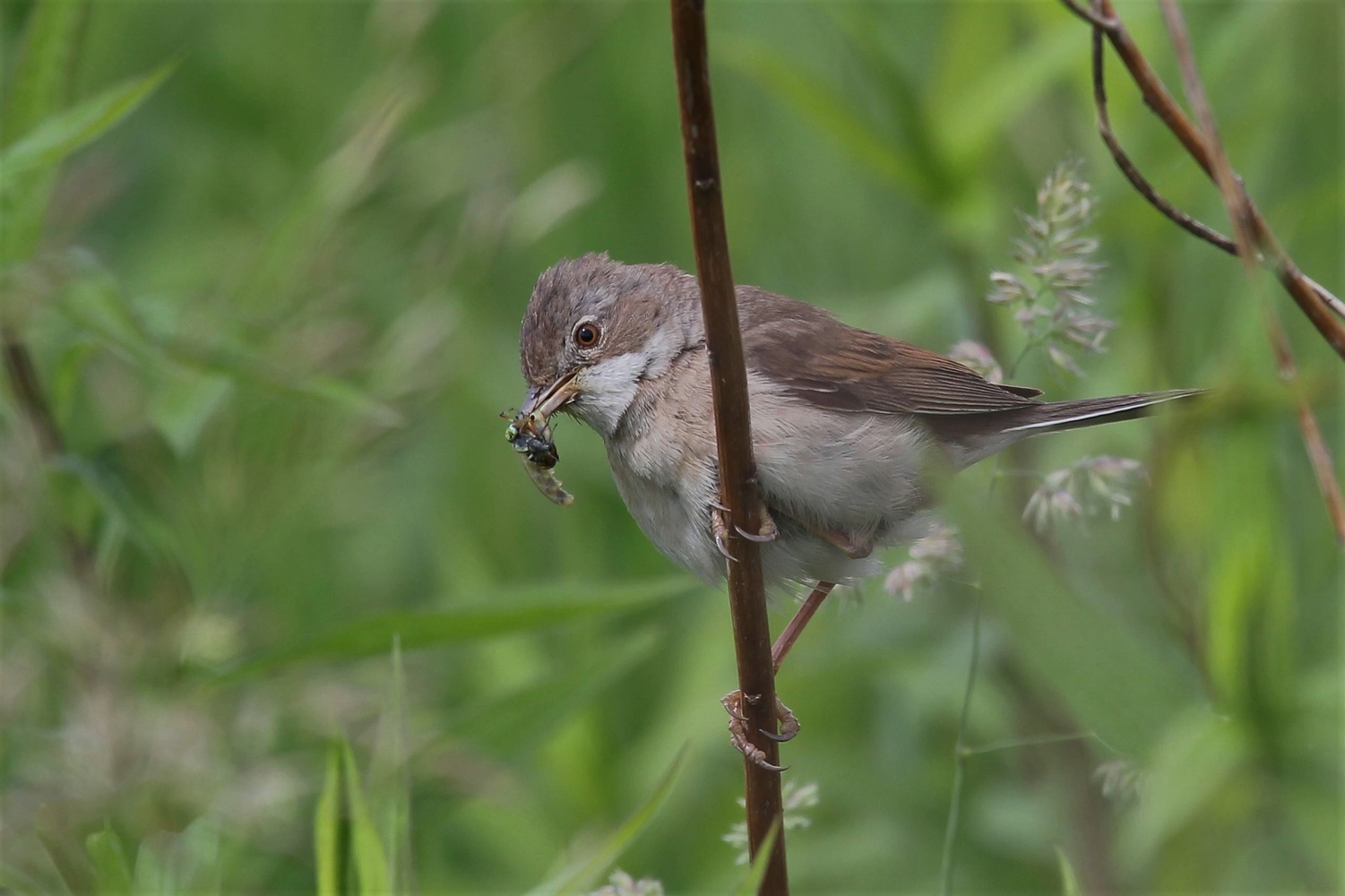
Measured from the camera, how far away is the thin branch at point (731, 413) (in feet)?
5.18

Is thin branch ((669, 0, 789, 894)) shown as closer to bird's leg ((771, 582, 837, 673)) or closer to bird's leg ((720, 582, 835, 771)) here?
bird's leg ((720, 582, 835, 771))

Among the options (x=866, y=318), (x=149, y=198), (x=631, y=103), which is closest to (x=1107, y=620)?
(x=866, y=318)

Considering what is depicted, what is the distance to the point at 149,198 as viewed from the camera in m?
5.84

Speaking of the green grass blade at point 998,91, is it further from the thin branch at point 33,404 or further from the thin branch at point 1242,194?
the thin branch at point 33,404

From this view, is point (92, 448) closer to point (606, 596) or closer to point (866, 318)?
point (606, 596)

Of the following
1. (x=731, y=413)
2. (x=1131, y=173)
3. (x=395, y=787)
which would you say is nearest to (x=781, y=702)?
(x=395, y=787)

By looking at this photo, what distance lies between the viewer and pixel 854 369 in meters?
3.22

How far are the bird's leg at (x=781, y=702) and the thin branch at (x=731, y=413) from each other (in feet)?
0.16

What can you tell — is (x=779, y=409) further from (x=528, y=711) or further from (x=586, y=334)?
(x=528, y=711)

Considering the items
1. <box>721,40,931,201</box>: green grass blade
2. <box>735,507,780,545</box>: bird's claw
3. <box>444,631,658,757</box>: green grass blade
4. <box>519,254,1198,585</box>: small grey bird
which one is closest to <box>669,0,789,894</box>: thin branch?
<box>735,507,780,545</box>: bird's claw

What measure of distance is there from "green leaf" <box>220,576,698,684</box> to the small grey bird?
150mm

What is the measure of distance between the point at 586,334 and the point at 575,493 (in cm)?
200

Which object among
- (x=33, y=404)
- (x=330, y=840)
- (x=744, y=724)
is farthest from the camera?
(x=33, y=404)

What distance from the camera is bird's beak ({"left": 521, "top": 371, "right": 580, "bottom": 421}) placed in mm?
3232
